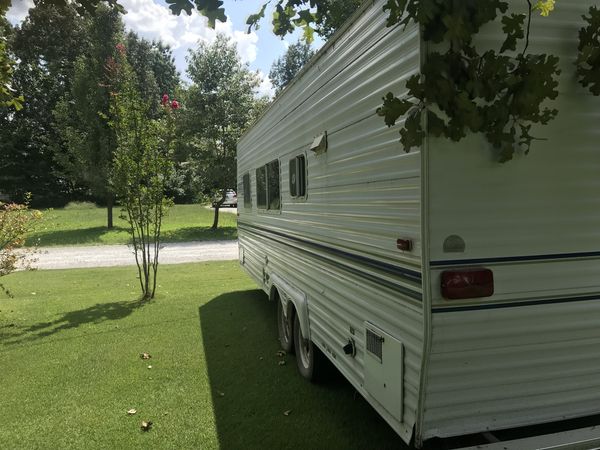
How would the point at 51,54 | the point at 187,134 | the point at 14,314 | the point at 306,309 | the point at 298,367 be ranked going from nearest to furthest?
1. the point at 306,309
2. the point at 298,367
3. the point at 14,314
4. the point at 187,134
5. the point at 51,54

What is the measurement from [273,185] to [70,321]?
3.97 m

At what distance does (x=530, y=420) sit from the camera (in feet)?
7.61

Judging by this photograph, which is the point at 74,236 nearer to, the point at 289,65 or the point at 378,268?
the point at 378,268

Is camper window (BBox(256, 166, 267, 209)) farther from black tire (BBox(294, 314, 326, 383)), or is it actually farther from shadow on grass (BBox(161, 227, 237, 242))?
shadow on grass (BBox(161, 227, 237, 242))

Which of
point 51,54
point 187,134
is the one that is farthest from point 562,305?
point 51,54

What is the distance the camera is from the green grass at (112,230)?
18047 millimetres

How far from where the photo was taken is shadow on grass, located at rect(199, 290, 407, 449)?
335cm

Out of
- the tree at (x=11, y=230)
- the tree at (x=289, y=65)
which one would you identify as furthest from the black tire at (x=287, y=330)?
the tree at (x=289, y=65)

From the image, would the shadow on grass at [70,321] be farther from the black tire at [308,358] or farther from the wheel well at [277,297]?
the black tire at [308,358]

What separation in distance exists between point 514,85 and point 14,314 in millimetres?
7979

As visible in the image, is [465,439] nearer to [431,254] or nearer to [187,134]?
[431,254]

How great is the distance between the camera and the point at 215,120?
63.3 ft

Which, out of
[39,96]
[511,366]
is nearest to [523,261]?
[511,366]

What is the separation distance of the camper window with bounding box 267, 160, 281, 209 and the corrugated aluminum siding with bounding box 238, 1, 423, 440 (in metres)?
0.50
